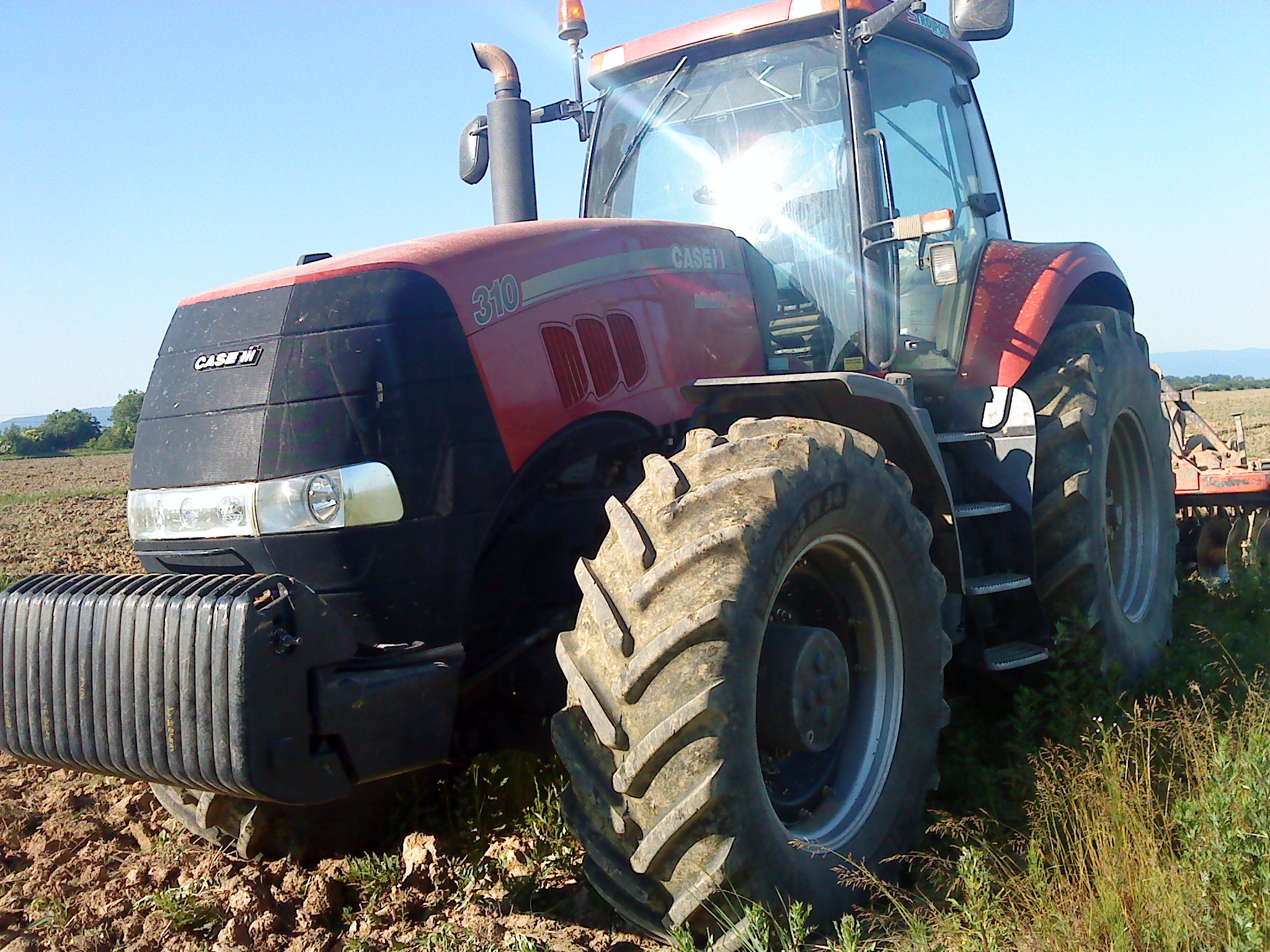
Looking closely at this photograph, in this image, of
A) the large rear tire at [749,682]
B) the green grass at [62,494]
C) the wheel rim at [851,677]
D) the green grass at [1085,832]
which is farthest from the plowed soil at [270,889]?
the green grass at [62,494]

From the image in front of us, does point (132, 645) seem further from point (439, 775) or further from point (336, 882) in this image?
point (439, 775)

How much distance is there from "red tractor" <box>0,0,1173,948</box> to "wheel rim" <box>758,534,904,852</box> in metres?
0.01

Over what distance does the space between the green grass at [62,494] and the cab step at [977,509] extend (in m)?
17.1

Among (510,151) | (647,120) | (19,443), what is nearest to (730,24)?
(647,120)

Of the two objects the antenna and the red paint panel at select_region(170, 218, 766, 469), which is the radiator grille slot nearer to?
the red paint panel at select_region(170, 218, 766, 469)

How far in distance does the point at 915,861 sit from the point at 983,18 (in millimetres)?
2590

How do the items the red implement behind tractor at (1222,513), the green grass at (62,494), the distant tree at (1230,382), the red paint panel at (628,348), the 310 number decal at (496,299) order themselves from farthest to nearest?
the distant tree at (1230,382)
the green grass at (62,494)
the red implement behind tractor at (1222,513)
the red paint panel at (628,348)
the 310 number decal at (496,299)

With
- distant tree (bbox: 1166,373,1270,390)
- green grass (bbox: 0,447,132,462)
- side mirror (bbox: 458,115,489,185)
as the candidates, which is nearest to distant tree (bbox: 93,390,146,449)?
green grass (bbox: 0,447,132,462)

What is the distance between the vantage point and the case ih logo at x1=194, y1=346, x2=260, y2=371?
9.73 ft

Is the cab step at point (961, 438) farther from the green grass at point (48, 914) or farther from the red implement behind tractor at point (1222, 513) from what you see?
the green grass at point (48, 914)

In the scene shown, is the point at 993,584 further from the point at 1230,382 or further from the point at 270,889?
the point at 1230,382

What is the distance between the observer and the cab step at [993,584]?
3.76m

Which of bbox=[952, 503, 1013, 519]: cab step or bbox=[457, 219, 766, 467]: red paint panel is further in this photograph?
bbox=[952, 503, 1013, 519]: cab step

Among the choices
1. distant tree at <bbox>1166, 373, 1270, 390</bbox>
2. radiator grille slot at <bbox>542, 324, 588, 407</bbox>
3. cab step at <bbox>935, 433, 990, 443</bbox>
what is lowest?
distant tree at <bbox>1166, 373, 1270, 390</bbox>
